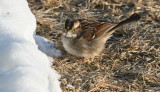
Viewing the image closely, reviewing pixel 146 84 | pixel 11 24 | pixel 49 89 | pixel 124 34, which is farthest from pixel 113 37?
pixel 49 89

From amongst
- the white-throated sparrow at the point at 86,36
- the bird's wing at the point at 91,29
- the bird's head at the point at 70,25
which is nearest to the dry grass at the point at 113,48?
the white-throated sparrow at the point at 86,36

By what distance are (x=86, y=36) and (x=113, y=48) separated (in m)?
0.62

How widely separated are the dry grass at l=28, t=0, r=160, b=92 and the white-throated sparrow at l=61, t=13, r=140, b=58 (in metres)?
0.17

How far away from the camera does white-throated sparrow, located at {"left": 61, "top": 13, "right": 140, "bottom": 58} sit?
185 inches

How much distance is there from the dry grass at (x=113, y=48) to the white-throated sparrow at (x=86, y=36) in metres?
0.17

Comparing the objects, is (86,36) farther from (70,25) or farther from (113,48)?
(113,48)

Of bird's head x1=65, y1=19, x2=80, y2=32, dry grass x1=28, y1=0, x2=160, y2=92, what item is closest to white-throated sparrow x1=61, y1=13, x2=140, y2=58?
bird's head x1=65, y1=19, x2=80, y2=32

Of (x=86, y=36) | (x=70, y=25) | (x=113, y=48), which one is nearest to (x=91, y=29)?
(x=86, y=36)

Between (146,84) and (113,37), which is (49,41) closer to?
(113,37)

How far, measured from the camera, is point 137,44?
527 cm

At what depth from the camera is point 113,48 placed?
17.1 ft

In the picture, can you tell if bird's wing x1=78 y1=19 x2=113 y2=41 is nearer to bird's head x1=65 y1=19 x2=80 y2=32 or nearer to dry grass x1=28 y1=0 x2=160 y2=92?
bird's head x1=65 y1=19 x2=80 y2=32

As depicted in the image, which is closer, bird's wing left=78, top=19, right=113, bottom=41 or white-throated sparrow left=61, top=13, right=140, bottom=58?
white-throated sparrow left=61, top=13, right=140, bottom=58

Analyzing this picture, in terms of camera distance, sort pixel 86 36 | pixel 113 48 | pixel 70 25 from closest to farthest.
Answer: pixel 70 25, pixel 86 36, pixel 113 48
